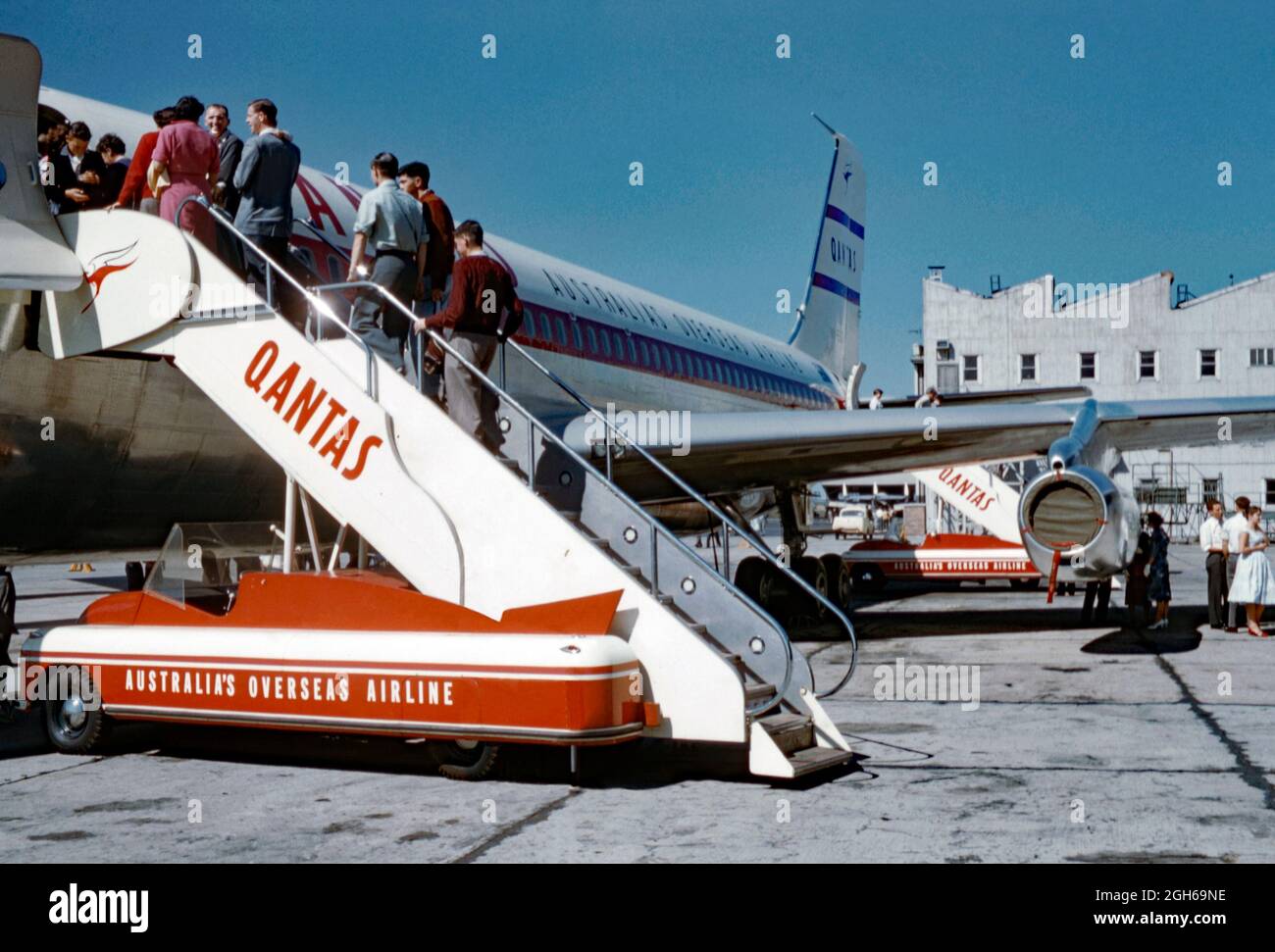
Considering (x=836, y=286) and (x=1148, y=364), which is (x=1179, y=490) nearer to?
(x=1148, y=364)

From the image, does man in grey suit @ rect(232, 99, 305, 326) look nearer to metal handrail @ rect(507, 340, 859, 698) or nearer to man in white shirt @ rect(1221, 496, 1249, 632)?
metal handrail @ rect(507, 340, 859, 698)

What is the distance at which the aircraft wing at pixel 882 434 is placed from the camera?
473 inches

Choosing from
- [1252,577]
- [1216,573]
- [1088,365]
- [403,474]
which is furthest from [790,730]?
[1088,365]

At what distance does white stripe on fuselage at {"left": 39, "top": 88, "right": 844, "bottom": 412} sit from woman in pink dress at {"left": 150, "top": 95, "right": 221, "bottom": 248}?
1140mm

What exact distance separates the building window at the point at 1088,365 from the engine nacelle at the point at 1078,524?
154 feet

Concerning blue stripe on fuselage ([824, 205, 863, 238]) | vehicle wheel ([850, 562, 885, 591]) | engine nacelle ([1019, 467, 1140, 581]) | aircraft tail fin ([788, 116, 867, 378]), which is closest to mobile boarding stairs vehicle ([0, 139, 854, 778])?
engine nacelle ([1019, 467, 1140, 581])

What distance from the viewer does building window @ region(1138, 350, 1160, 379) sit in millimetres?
56625

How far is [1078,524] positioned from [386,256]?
22.6 feet

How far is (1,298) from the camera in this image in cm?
798

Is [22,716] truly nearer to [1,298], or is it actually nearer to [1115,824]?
[1,298]

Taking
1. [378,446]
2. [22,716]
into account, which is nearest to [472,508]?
[378,446]

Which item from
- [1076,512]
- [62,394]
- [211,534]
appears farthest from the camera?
[1076,512]

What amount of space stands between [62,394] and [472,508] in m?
2.71

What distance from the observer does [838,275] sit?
3064 cm
